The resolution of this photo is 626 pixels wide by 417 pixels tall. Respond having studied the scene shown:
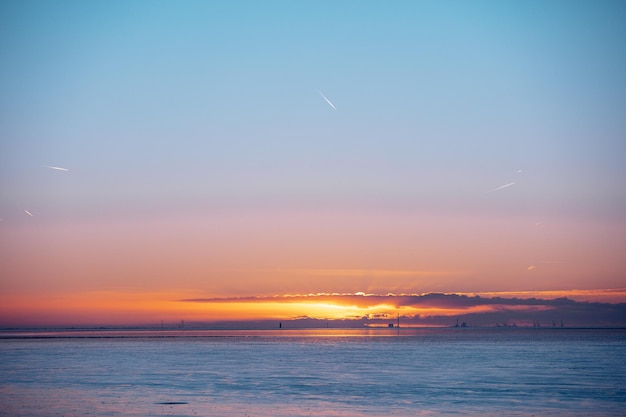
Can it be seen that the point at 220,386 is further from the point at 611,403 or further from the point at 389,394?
the point at 611,403

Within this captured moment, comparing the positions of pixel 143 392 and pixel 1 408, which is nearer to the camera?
pixel 1 408

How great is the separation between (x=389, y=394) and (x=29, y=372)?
41.1 m

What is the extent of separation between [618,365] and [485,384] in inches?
1369

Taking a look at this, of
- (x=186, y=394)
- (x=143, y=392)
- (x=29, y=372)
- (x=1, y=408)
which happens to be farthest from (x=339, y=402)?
(x=29, y=372)

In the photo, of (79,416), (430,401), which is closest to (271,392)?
(430,401)

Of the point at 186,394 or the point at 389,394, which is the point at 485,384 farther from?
the point at 186,394

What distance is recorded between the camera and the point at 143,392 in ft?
185

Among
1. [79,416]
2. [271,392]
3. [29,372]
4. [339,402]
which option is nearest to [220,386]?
[271,392]

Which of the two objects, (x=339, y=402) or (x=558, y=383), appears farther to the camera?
(x=558, y=383)

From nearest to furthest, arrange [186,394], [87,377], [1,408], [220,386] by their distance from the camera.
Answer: [1,408] < [186,394] < [220,386] < [87,377]

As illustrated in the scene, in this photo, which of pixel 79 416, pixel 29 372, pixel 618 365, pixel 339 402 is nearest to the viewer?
pixel 79 416

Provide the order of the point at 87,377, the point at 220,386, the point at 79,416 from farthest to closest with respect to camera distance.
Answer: the point at 87,377 → the point at 220,386 → the point at 79,416

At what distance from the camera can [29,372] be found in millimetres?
77062

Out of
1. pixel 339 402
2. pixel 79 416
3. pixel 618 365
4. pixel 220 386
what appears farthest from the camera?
pixel 618 365
